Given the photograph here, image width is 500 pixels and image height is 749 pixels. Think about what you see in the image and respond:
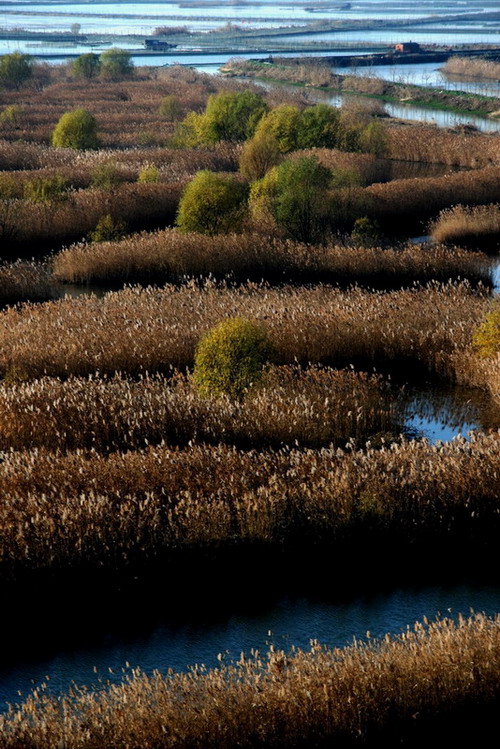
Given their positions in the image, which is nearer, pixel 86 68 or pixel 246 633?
pixel 246 633

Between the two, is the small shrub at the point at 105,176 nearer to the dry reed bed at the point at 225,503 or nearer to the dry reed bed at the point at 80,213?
the dry reed bed at the point at 80,213

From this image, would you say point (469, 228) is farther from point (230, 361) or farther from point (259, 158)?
point (230, 361)

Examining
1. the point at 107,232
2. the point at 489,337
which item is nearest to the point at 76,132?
the point at 107,232

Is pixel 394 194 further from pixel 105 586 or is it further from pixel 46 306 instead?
pixel 105 586

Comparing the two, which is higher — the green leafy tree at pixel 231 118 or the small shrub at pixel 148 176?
the green leafy tree at pixel 231 118

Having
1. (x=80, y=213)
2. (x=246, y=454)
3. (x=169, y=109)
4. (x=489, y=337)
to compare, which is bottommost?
(x=246, y=454)

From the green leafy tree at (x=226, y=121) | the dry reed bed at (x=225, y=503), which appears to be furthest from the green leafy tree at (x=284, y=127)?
the dry reed bed at (x=225, y=503)

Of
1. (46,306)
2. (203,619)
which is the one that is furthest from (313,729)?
(46,306)
